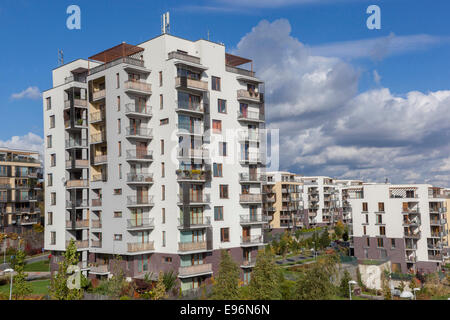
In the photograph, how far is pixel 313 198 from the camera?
4656 inches

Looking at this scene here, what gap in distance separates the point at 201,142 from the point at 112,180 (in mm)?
10034

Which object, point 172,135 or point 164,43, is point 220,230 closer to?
point 172,135

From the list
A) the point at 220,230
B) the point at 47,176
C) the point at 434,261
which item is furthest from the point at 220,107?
the point at 434,261

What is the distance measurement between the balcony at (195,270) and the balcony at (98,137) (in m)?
16.1

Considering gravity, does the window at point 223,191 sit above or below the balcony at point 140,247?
above

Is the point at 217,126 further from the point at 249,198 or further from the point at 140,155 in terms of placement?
the point at 249,198

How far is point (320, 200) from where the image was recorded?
121250 mm

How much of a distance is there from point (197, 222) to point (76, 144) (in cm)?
1712

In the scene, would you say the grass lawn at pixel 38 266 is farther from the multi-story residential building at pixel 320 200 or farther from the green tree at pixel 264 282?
the multi-story residential building at pixel 320 200

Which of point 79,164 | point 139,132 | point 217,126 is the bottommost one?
point 79,164

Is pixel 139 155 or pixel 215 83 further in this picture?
pixel 215 83

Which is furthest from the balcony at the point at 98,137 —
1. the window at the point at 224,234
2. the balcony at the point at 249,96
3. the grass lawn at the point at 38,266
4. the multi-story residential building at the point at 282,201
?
the multi-story residential building at the point at 282,201

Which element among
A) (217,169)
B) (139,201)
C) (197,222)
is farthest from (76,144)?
(197,222)

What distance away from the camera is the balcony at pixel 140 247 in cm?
4172
